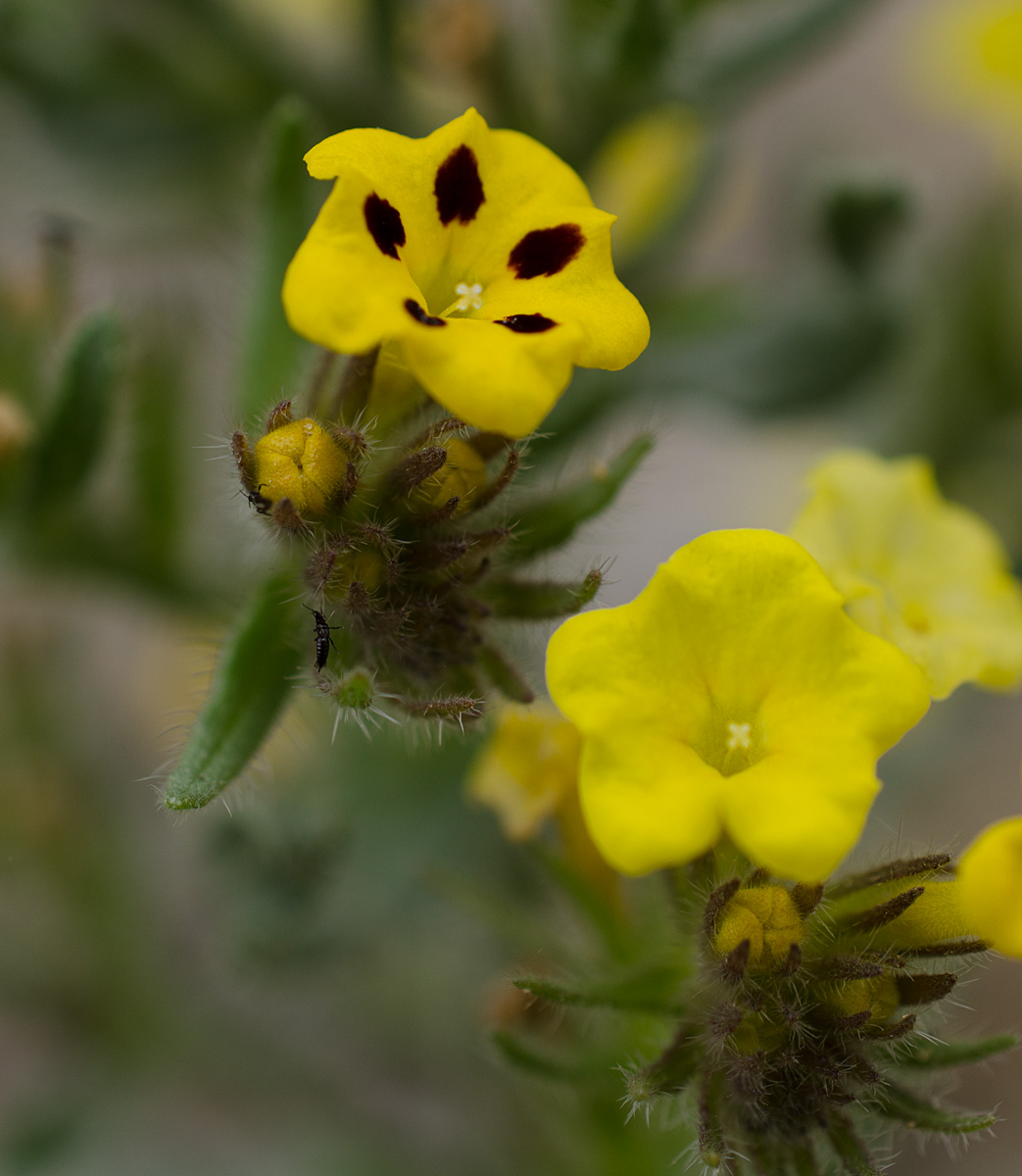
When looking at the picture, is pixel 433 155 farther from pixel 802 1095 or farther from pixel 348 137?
pixel 802 1095

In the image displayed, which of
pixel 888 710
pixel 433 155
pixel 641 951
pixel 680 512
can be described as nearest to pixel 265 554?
pixel 433 155

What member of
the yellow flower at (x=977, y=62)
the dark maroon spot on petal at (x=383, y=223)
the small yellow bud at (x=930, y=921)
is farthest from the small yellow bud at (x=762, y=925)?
the yellow flower at (x=977, y=62)

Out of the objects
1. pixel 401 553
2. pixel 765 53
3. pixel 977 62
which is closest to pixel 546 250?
pixel 401 553

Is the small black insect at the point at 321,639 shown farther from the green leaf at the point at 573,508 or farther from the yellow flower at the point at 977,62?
the yellow flower at the point at 977,62

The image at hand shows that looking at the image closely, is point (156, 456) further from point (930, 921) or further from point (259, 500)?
point (930, 921)

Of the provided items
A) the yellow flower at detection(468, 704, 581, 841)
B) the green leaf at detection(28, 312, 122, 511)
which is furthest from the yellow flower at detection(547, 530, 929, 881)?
the green leaf at detection(28, 312, 122, 511)

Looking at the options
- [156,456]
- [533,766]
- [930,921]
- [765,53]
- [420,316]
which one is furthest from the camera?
[765,53]
